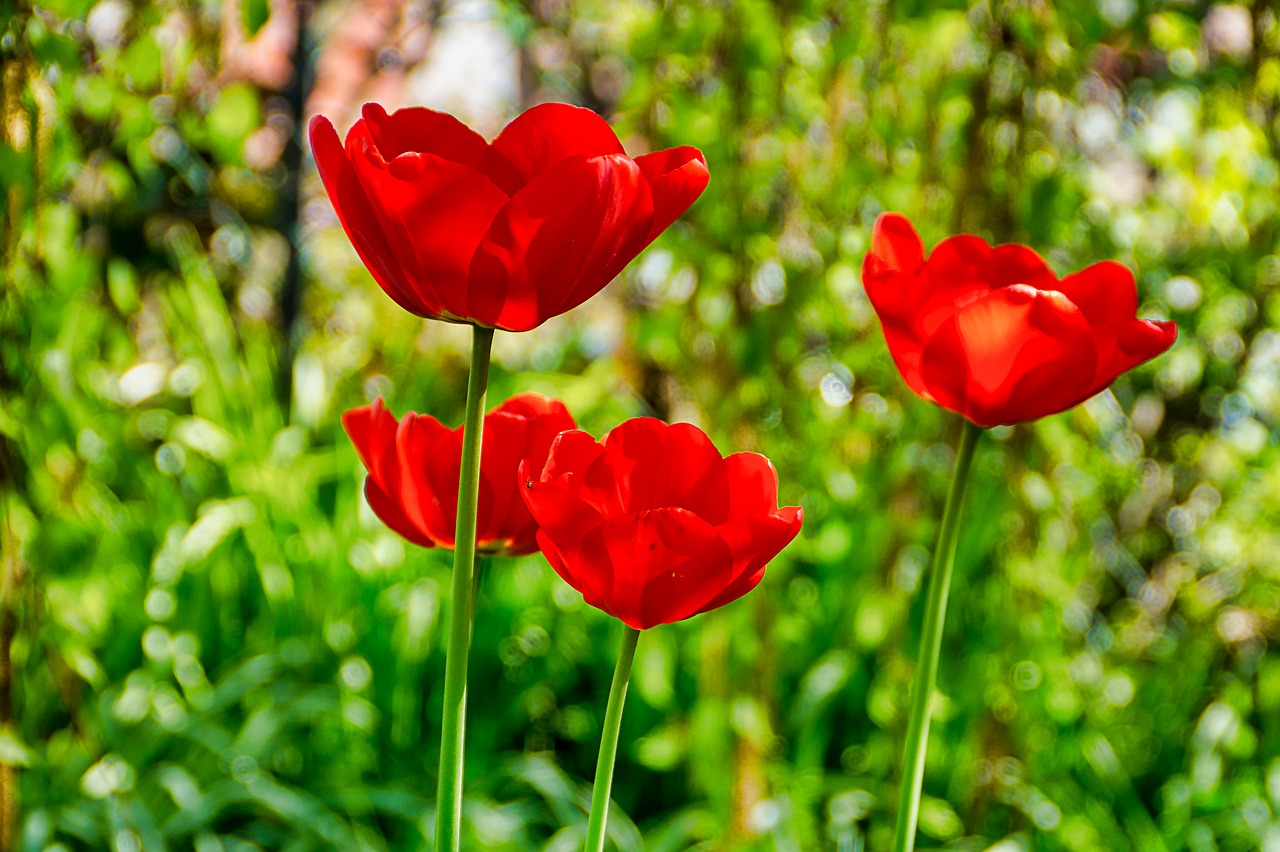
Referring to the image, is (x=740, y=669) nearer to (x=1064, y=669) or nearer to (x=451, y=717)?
(x=1064, y=669)

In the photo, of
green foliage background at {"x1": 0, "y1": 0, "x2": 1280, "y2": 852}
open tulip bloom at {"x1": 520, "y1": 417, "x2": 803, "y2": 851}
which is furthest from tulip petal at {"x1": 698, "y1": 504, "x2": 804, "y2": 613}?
green foliage background at {"x1": 0, "y1": 0, "x2": 1280, "y2": 852}

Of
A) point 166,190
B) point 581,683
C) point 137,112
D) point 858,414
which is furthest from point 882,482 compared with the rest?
point 166,190

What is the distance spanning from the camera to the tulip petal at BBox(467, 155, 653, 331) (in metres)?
0.42

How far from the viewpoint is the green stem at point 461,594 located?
1.37ft

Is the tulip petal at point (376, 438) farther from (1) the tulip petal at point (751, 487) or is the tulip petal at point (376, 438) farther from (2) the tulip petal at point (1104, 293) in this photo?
(2) the tulip petal at point (1104, 293)

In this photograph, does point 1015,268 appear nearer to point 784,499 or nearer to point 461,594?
point 461,594

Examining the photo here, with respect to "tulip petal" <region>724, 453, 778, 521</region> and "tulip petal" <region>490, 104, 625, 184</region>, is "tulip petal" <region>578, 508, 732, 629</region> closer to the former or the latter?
"tulip petal" <region>724, 453, 778, 521</region>

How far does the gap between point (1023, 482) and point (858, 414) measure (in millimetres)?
253

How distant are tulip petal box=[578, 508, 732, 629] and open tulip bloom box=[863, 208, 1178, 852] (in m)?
0.13

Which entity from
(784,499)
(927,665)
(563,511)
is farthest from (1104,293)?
(784,499)

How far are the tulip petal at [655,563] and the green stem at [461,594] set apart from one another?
42 millimetres

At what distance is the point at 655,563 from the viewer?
0.42m

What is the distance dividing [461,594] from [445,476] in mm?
91

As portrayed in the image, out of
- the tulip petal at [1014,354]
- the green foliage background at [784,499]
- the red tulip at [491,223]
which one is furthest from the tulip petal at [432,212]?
the green foliage background at [784,499]
